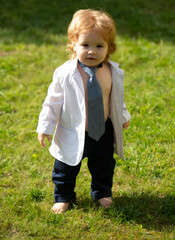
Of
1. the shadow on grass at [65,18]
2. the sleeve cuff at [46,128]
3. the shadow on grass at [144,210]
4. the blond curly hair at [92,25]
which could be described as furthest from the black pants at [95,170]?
the shadow on grass at [65,18]

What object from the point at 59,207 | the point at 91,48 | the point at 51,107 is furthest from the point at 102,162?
the point at 91,48

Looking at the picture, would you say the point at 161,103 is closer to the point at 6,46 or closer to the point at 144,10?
the point at 6,46

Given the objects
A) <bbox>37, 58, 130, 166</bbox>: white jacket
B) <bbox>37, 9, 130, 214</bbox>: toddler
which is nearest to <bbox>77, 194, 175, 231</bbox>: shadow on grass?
<bbox>37, 9, 130, 214</bbox>: toddler

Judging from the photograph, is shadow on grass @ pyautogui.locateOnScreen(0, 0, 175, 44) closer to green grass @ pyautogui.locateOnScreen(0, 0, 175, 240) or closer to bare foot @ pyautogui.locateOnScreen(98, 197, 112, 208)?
green grass @ pyautogui.locateOnScreen(0, 0, 175, 240)

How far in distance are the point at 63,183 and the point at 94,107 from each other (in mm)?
685

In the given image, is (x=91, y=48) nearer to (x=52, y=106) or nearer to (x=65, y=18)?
(x=52, y=106)

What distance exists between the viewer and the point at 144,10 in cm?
759

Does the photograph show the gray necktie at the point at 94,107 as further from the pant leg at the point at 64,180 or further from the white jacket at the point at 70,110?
the pant leg at the point at 64,180

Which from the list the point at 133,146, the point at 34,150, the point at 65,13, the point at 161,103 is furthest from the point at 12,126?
the point at 65,13

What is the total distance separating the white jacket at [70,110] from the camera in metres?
2.66

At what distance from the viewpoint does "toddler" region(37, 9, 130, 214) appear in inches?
103

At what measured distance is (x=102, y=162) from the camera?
9.61 ft

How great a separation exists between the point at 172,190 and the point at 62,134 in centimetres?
111

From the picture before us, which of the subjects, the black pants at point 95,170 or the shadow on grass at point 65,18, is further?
the shadow on grass at point 65,18
